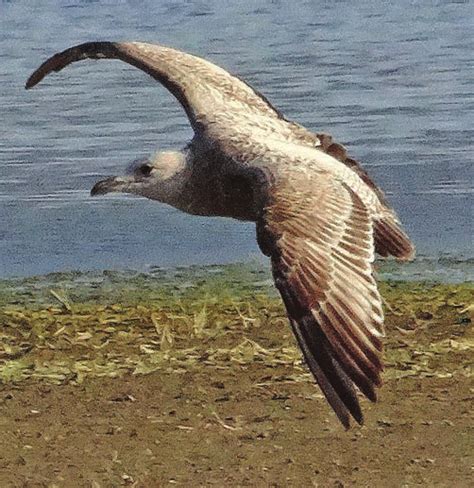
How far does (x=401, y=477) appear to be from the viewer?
8156 millimetres

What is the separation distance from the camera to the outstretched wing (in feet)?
21.8

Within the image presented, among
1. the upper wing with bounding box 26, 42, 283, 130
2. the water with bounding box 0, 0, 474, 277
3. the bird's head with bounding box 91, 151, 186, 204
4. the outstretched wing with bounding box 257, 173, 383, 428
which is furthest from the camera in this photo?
the water with bounding box 0, 0, 474, 277

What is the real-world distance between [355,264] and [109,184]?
175 centimetres

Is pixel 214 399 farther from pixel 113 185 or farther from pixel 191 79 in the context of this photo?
pixel 191 79

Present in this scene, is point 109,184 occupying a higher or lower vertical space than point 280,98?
higher

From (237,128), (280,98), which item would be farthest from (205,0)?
(237,128)

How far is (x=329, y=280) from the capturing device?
699 centimetres

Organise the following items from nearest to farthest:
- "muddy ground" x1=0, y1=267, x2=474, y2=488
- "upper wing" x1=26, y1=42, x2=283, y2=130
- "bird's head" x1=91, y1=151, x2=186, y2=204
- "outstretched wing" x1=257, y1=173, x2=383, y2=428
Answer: "outstretched wing" x1=257, y1=173, x2=383, y2=428
"muddy ground" x1=0, y1=267, x2=474, y2=488
"bird's head" x1=91, y1=151, x2=186, y2=204
"upper wing" x1=26, y1=42, x2=283, y2=130

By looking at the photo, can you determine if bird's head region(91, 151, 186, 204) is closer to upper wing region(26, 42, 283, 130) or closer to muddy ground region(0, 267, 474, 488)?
upper wing region(26, 42, 283, 130)

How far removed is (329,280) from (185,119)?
26.1 feet

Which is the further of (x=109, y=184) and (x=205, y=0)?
(x=205, y=0)

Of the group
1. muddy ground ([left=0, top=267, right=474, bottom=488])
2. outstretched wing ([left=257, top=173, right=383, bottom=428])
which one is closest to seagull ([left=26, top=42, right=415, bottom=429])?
outstretched wing ([left=257, top=173, right=383, bottom=428])

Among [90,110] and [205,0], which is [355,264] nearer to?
[90,110]

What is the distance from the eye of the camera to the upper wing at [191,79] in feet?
29.8
